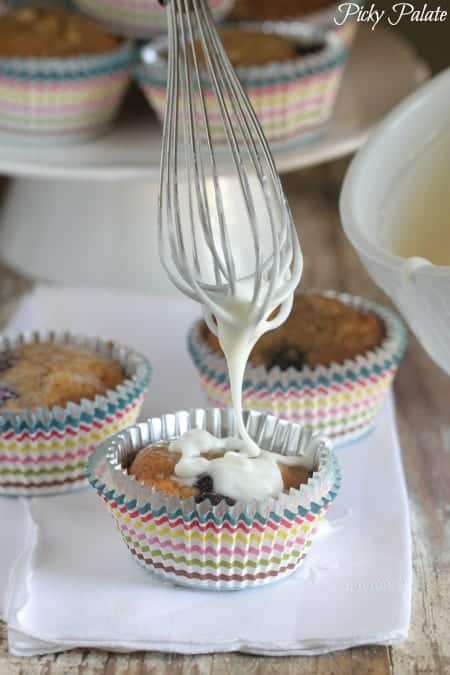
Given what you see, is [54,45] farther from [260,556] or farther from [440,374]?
[260,556]

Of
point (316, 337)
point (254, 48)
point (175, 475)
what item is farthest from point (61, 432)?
point (254, 48)

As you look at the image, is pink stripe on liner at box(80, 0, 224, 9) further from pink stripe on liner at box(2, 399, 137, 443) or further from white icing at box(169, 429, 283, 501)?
white icing at box(169, 429, 283, 501)

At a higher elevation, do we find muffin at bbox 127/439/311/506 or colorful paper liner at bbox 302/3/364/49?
muffin at bbox 127/439/311/506

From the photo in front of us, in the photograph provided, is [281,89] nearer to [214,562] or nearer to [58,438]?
[58,438]

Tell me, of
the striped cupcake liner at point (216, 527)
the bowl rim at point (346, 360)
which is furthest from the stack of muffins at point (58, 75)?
the striped cupcake liner at point (216, 527)

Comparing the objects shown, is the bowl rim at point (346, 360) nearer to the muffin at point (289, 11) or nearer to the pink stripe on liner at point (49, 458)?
the pink stripe on liner at point (49, 458)

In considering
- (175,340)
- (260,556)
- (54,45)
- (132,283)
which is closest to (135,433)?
(260,556)

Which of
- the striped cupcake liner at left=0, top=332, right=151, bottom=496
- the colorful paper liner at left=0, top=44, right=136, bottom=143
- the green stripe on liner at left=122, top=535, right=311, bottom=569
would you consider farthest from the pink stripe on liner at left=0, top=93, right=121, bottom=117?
the green stripe on liner at left=122, top=535, right=311, bottom=569
